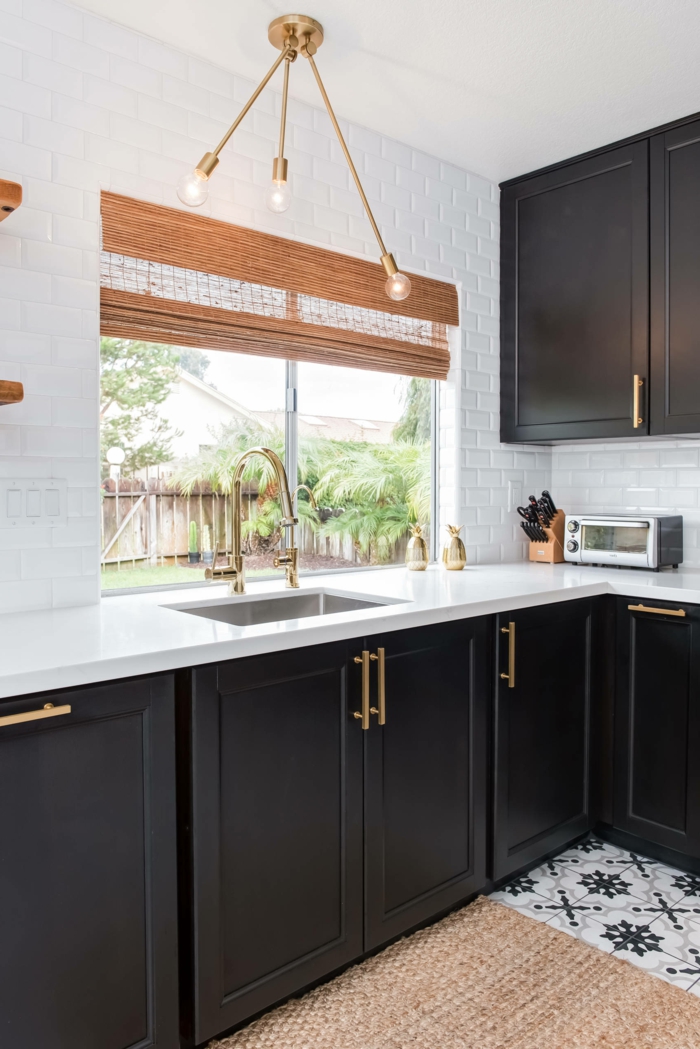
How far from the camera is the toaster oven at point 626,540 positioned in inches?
110

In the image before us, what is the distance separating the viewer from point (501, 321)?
10.7 ft

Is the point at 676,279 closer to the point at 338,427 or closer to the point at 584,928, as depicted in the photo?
the point at 338,427

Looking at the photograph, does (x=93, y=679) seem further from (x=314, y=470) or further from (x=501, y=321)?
(x=501, y=321)

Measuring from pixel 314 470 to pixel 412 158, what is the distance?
1248mm

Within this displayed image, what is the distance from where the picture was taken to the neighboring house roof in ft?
8.77

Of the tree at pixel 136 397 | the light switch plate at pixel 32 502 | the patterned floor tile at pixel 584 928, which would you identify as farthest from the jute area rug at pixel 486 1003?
the tree at pixel 136 397

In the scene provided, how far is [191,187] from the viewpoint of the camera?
1.72m

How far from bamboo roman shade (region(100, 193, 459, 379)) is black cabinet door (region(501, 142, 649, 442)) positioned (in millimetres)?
398

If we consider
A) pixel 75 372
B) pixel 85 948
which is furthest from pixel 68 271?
pixel 85 948

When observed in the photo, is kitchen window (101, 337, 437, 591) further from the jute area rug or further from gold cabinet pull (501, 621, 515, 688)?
the jute area rug

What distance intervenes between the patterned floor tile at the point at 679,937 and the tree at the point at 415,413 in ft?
6.23

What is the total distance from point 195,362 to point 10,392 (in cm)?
86

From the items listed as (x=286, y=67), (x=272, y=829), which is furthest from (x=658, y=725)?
(x=286, y=67)

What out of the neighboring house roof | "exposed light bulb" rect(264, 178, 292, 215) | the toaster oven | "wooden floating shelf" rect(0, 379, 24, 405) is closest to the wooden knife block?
the toaster oven
